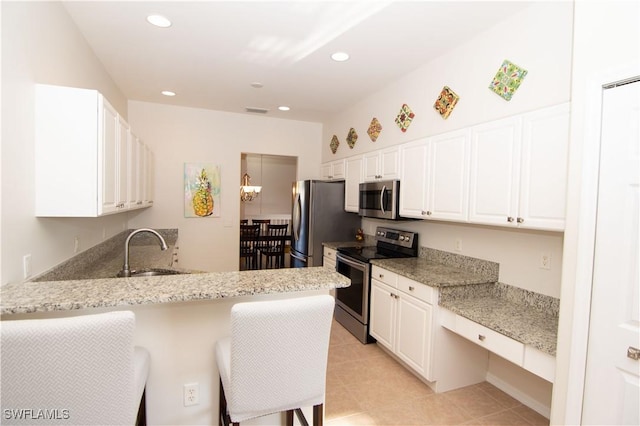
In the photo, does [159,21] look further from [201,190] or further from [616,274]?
[616,274]

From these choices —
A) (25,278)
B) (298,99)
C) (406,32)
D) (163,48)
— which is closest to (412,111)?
(406,32)

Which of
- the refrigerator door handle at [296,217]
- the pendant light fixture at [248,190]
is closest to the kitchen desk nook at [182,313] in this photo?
the refrigerator door handle at [296,217]

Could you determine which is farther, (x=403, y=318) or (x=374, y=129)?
(x=374, y=129)

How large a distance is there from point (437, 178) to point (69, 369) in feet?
8.50

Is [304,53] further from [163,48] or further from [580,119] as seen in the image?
[580,119]

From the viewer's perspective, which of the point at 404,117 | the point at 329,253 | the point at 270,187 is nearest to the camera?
the point at 404,117

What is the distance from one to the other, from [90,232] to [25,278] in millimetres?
1188

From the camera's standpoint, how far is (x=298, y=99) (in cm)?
396

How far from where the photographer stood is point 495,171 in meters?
2.16

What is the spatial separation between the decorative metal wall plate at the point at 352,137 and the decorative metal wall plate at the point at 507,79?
2062mm

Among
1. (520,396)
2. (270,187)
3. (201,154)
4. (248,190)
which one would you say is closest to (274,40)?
(201,154)

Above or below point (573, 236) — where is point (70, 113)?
above

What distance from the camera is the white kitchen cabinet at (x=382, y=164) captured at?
3.21m

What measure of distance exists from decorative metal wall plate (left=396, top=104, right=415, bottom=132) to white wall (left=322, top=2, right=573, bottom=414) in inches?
2.1
